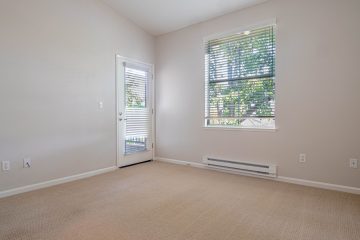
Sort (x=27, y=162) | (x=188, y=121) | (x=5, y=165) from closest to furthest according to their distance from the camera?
1. (x=5, y=165)
2. (x=27, y=162)
3. (x=188, y=121)

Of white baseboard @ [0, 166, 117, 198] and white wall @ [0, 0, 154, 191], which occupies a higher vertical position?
white wall @ [0, 0, 154, 191]

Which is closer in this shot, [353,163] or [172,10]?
[353,163]

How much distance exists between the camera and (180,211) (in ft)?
7.66

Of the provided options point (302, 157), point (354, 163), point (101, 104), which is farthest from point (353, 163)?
point (101, 104)

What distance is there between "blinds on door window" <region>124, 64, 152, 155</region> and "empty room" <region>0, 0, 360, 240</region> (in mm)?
33

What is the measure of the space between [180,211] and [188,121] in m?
2.30

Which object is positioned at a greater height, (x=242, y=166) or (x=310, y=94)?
(x=310, y=94)

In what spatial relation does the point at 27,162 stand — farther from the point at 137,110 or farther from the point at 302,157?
the point at 302,157

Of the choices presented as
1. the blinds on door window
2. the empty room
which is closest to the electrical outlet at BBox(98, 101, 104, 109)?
the empty room

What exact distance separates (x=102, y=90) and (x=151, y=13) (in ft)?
5.59

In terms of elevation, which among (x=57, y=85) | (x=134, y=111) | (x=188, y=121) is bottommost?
(x=188, y=121)

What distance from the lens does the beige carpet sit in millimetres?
1905

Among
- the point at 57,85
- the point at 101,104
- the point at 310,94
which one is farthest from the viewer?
the point at 101,104

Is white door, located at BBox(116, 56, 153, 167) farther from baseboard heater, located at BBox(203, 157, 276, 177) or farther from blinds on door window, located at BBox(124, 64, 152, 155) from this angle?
baseboard heater, located at BBox(203, 157, 276, 177)
